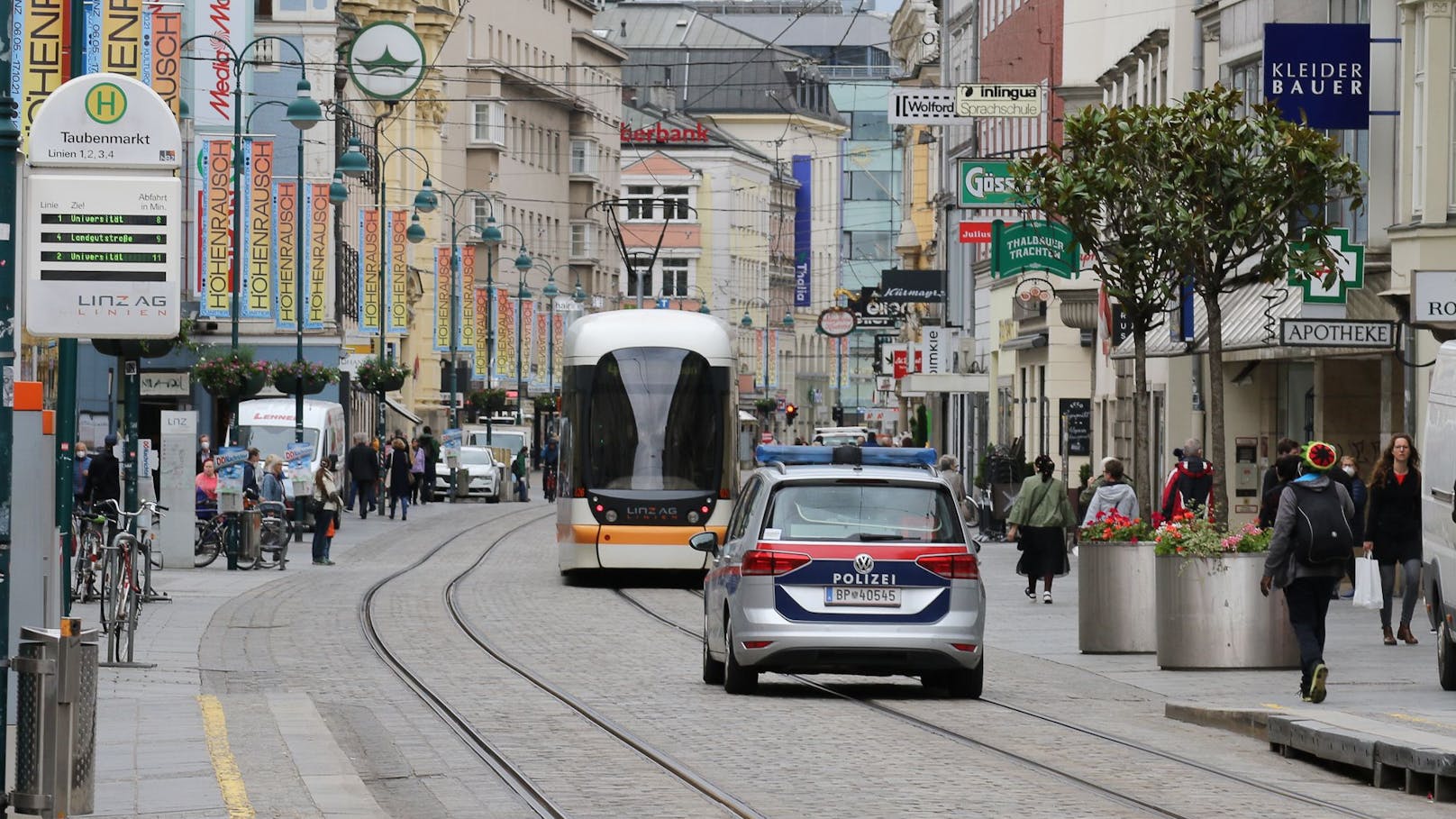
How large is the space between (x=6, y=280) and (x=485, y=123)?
108 m

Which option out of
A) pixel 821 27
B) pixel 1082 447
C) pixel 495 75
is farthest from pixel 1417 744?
pixel 821 27

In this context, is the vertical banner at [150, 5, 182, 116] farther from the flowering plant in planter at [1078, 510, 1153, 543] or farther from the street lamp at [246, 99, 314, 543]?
the flowering plant in planter at [1078, 510, 1153, 543]

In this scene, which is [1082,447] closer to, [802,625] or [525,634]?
[525,634]

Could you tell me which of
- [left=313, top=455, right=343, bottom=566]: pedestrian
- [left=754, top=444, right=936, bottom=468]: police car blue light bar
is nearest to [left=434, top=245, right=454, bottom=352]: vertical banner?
[left=313, top=455, right=343, bottom=566]: pedestrian

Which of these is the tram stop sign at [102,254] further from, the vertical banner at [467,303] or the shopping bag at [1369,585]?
the vertical banner at [467,303]

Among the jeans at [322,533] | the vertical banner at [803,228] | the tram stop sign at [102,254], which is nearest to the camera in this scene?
the tram stop sign at [102,254]

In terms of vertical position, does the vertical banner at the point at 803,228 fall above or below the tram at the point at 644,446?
above

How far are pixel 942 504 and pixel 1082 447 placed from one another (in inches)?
1109

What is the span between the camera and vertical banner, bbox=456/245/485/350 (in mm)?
80625

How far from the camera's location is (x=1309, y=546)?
17453 millimetres

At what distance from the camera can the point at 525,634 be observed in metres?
25.1

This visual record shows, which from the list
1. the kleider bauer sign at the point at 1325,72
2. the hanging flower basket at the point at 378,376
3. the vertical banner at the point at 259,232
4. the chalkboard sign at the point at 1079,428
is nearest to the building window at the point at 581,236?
the hanging flower basket at the point at 378,376

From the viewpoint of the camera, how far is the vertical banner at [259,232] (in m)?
56.3

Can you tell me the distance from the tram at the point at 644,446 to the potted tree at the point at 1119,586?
9.50 metres
